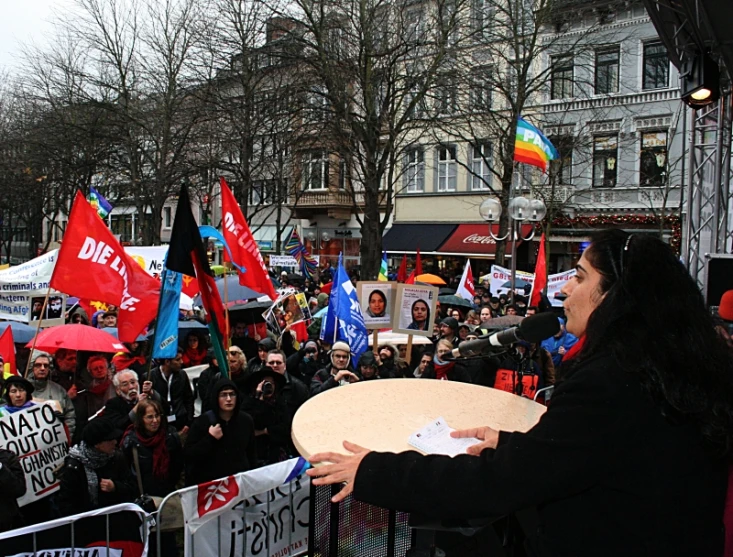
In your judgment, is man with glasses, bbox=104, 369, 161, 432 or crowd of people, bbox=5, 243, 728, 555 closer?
crowd of people, bbox=5, 243, 728, 555

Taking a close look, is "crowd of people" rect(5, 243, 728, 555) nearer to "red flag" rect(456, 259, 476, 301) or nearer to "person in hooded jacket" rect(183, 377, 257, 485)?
"person in hooded jacket" rect(183, 377, 257, 485)

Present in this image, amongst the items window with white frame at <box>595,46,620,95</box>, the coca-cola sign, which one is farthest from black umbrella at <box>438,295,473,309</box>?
window with white frame at <box>595,46,620,95</box>

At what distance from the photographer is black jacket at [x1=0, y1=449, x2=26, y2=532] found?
3961 mm

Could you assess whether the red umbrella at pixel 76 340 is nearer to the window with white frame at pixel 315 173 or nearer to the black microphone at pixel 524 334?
the black microphone at pixel 524 334

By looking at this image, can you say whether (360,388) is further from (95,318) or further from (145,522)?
(95,318)

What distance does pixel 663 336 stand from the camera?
150cm

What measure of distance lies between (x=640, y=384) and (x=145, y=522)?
10.5 feet

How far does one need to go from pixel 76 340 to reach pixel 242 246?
2.14m

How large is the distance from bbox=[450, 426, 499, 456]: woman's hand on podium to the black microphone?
0.48 metres

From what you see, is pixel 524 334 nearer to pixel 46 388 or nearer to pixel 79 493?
pixel 79 493

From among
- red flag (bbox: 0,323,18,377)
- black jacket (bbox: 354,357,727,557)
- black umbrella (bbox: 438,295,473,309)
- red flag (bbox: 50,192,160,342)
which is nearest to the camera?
black jacket (bbox: 354,357,727,557)

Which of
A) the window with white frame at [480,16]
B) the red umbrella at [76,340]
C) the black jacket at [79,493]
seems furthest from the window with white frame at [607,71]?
the black jacket at [79,493]

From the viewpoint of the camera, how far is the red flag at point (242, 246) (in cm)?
783

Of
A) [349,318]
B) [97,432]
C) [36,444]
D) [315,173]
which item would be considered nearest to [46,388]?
[36,444]
